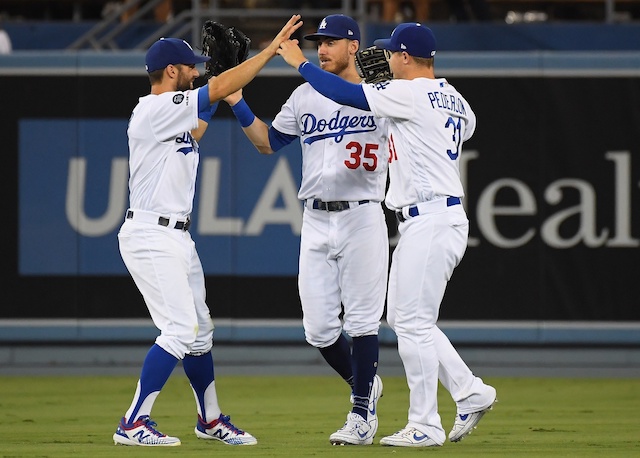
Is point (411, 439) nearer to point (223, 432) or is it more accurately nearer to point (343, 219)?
point (223, 432)

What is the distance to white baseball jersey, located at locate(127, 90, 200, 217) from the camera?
20.0 ft

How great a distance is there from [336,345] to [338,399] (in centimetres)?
231

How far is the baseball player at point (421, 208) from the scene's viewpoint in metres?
5.98

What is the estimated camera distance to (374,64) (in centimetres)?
683

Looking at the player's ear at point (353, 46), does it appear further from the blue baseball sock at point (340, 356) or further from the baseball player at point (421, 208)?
the blue baseball sock at point (340, 356)

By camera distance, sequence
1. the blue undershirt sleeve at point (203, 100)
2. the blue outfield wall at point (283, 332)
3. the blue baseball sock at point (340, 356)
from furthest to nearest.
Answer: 1. the blue outfield wall at point (283, 332)
2. the blue baseball sock at point (340, 356)
3. the blue undershirt sleeve at point (203, 100)

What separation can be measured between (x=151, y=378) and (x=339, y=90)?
166cm

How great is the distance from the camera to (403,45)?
6.08 metres

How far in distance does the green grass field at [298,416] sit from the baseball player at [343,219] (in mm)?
590

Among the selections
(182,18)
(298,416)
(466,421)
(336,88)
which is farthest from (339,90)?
(182,18)

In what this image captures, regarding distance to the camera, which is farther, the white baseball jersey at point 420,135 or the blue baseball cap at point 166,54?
the blue baseball cap at point 166,54

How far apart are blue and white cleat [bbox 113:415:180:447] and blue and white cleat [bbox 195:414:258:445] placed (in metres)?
0.34

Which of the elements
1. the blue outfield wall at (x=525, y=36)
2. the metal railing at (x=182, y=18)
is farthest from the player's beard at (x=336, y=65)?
the blue outfield wall at (x=525, y=36)

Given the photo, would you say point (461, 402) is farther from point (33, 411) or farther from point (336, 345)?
point (33, 411)
